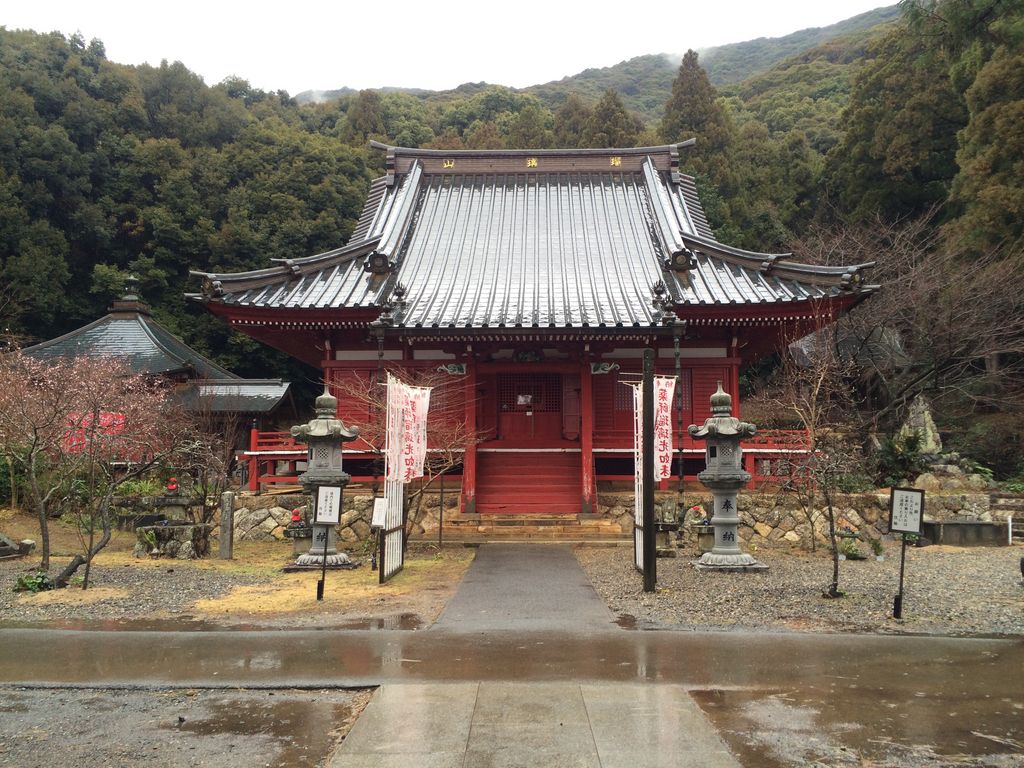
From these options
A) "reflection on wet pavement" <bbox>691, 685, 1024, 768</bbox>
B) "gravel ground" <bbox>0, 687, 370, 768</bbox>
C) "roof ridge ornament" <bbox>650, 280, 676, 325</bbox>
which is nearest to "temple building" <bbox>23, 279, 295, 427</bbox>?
"roof ridge ornament" <bbox>650, 280, 676, 325</bbox>

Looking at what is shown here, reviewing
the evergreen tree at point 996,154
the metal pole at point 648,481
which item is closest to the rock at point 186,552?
the metal pole at point 648,481

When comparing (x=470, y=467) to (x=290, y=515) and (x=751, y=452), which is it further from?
(x=751, y=452)

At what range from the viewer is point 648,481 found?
9156 mm

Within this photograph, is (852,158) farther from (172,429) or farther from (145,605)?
(145,605)

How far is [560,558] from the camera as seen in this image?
12.1 m

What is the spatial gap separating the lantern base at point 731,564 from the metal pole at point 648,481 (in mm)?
1854

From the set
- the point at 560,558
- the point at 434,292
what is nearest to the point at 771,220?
the point at 434,292

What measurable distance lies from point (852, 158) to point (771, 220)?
17.0 feet

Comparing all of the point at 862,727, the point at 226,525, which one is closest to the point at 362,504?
the point at 226,525

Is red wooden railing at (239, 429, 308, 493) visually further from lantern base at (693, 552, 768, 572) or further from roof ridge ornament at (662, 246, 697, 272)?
roof ridge ornament at (662, 246, 697, 272)

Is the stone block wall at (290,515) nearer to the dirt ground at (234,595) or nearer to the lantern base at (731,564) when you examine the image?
the dirt ground at (234,595)

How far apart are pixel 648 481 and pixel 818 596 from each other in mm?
2595

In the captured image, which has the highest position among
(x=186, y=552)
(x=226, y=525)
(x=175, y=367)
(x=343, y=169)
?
(x=343, y=169)

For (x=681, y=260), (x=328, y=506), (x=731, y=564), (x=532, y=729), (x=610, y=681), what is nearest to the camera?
(x=532, y=729)
